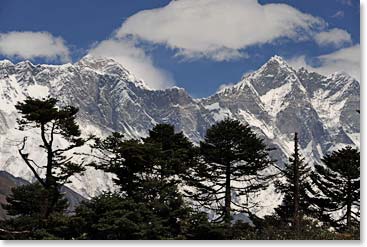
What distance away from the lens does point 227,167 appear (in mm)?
15297

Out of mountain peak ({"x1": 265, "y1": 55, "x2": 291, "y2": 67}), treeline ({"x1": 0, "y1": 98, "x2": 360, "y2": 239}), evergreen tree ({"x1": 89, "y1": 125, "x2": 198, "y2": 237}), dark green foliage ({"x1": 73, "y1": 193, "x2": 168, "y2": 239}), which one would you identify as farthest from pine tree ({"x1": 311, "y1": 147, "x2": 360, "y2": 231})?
dark green foliage ({"x1": 73, "y1": 193, "x2": 168, "y2": 239})

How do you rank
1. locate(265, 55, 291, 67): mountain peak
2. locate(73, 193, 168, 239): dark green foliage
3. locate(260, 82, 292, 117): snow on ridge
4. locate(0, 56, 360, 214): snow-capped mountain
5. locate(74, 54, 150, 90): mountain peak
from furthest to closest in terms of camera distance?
locate(260, 82, 292, 117): snow on ridge → locate(0, 56, 360, 214): snow-capped mountain → locate(74, 54, 150, 90): mountain peak → locate(265, 55, 291, 67): mountain peak → locate(73, 193, 168, 239): dark green foliage

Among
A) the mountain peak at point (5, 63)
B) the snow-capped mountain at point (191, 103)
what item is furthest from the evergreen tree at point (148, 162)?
the mountain peak at point (5, 63)

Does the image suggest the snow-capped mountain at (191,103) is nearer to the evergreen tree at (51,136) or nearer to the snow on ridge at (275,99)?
the snow on ridge at (275,99)

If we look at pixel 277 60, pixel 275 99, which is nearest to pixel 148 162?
pixel 275 99

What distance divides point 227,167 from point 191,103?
21.0 feet

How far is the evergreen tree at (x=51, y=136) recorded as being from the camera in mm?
12562

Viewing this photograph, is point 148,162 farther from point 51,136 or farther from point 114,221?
point 114,221

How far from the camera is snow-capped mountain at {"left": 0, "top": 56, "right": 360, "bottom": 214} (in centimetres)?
868

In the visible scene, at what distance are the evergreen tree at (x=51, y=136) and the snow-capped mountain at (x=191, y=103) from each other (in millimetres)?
243

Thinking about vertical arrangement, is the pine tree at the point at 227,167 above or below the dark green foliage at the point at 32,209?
above

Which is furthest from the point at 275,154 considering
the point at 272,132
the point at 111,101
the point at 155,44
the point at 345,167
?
the point at 155,44

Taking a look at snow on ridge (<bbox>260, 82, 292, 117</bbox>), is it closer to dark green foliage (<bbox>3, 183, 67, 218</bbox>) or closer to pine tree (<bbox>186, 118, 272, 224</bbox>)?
pine tree (<bbox>186, 118, 272, 224</bbox>)

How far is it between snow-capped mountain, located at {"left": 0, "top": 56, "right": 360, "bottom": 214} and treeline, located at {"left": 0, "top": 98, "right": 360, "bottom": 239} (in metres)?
0.31
